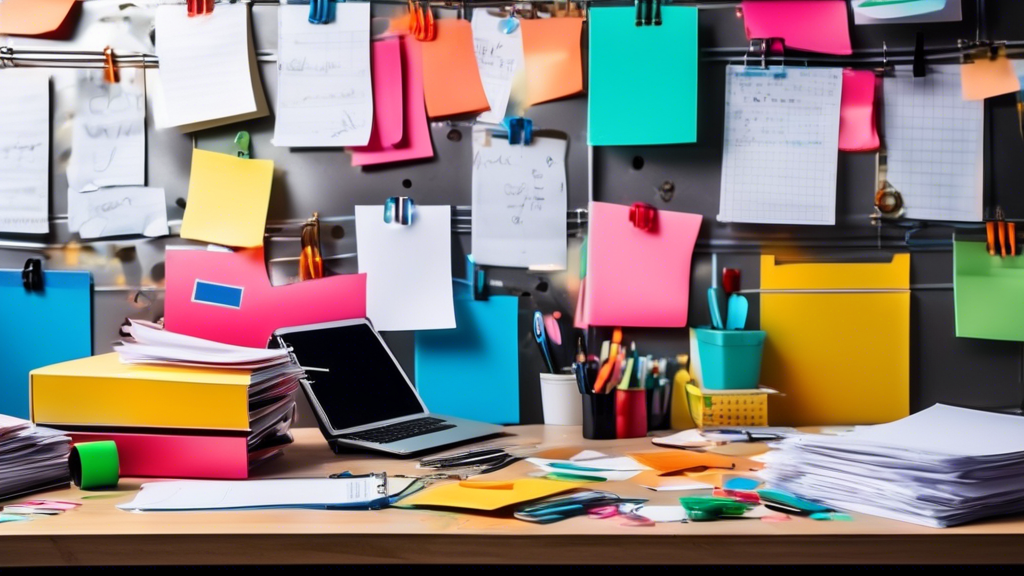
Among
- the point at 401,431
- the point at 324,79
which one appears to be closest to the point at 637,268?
the point at 401,431

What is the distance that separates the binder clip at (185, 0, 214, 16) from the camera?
4.65 ft

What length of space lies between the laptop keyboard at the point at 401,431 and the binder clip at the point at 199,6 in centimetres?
71

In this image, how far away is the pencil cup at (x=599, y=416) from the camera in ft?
4.27

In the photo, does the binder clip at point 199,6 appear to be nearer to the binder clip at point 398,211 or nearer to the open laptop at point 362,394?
the binder clip at point 398,211

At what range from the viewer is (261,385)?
1121 millimetres

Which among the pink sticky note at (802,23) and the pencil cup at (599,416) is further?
the pink sticky note at (802,23)

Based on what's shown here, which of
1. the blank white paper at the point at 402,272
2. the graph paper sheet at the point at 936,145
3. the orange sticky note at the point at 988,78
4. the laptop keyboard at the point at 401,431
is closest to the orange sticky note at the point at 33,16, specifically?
the blank white paper at the point at 402,272

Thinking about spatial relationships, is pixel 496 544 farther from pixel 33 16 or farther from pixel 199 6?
pixel 33 16

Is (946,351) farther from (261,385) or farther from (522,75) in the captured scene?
(261,385)

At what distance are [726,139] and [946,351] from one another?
0.50 metres

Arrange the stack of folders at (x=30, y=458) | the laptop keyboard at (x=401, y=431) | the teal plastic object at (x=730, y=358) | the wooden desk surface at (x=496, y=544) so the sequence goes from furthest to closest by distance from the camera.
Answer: the teal plastic object at (x=730, y=358) → the laptop keyboard at (x=401, y=431) → the stack of folders at (x=30, y=458) → the wooden desk surface at (x=496, y=544)

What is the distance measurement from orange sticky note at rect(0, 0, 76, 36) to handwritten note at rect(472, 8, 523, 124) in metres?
0.65

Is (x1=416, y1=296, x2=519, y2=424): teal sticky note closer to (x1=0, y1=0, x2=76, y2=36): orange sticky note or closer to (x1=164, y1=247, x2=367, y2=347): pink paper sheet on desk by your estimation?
(x1=164, y1=247, x2=367, y2=347): pink paper sheet on desk

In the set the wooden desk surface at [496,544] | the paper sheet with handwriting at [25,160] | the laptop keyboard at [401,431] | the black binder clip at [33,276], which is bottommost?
the wooden desk surface at [496,544]
